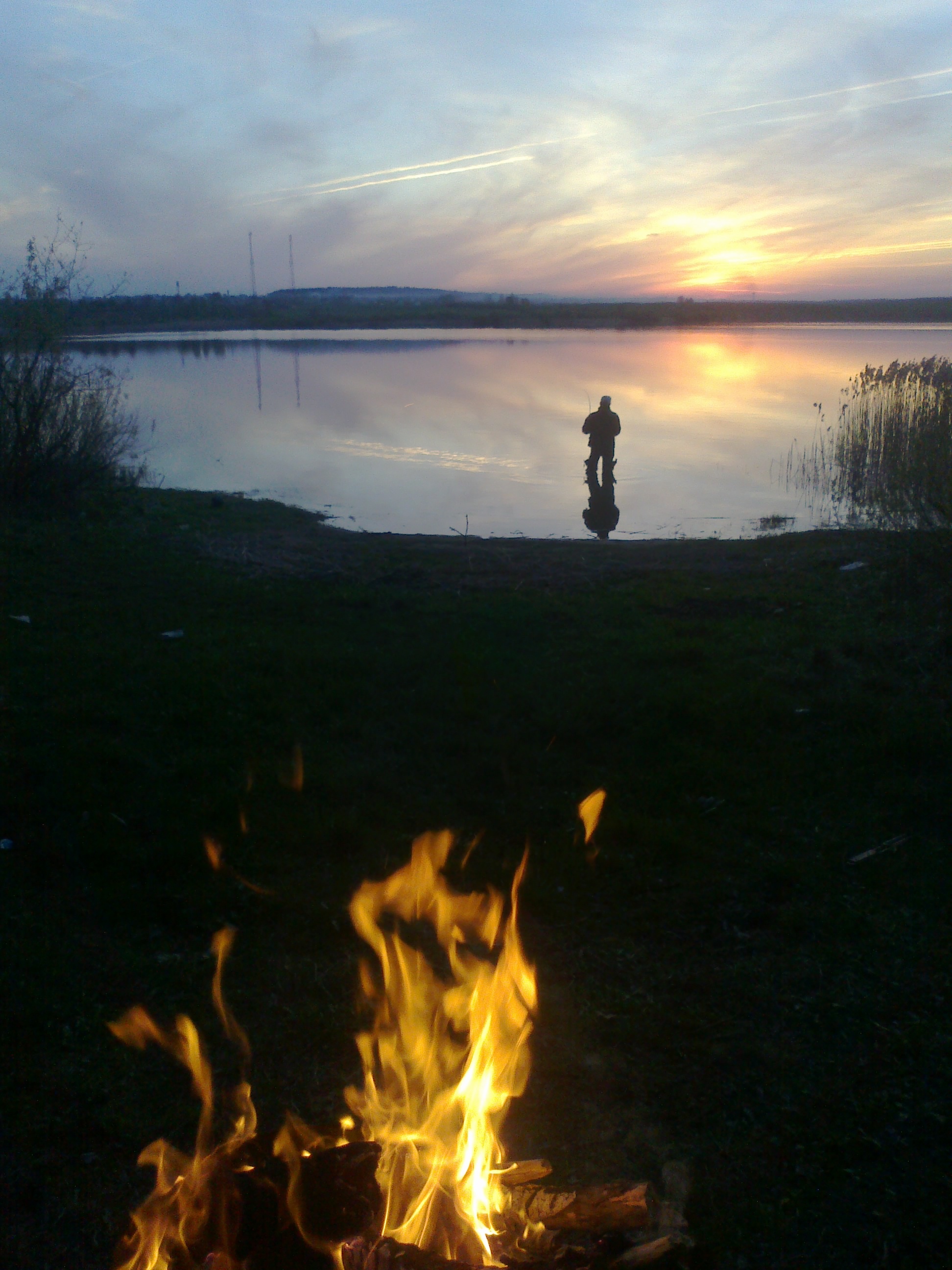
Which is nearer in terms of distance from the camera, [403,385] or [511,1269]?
[511,1269]

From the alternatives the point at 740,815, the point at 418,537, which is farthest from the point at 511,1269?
the point at 418,537

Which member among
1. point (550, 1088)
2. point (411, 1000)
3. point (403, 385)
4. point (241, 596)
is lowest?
point (550, 1088)

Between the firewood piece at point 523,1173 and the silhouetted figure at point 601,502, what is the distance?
12.6m

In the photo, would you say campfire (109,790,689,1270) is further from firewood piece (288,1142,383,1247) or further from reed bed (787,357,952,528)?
reed bed (787,357,952,528)

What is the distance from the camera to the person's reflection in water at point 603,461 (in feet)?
51.4

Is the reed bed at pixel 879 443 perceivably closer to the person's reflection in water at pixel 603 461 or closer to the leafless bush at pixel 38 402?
the person's reflection in water at pixel 603 461

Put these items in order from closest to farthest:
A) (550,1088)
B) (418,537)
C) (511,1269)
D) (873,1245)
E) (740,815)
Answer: (511,1269) → (873,1245) → (550,1088) → (740,815) → (418,537)

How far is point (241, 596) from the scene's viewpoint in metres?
9.01

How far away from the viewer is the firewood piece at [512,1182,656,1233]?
7.70 ft

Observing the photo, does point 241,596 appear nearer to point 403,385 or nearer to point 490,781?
point 490,781

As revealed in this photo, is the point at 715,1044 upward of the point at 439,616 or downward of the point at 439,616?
downward

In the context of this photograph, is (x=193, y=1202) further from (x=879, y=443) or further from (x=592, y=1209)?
(x=879, y=443)

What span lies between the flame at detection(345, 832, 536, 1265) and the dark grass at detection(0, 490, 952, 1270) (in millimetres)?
200

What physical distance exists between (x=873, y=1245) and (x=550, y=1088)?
107 cm
